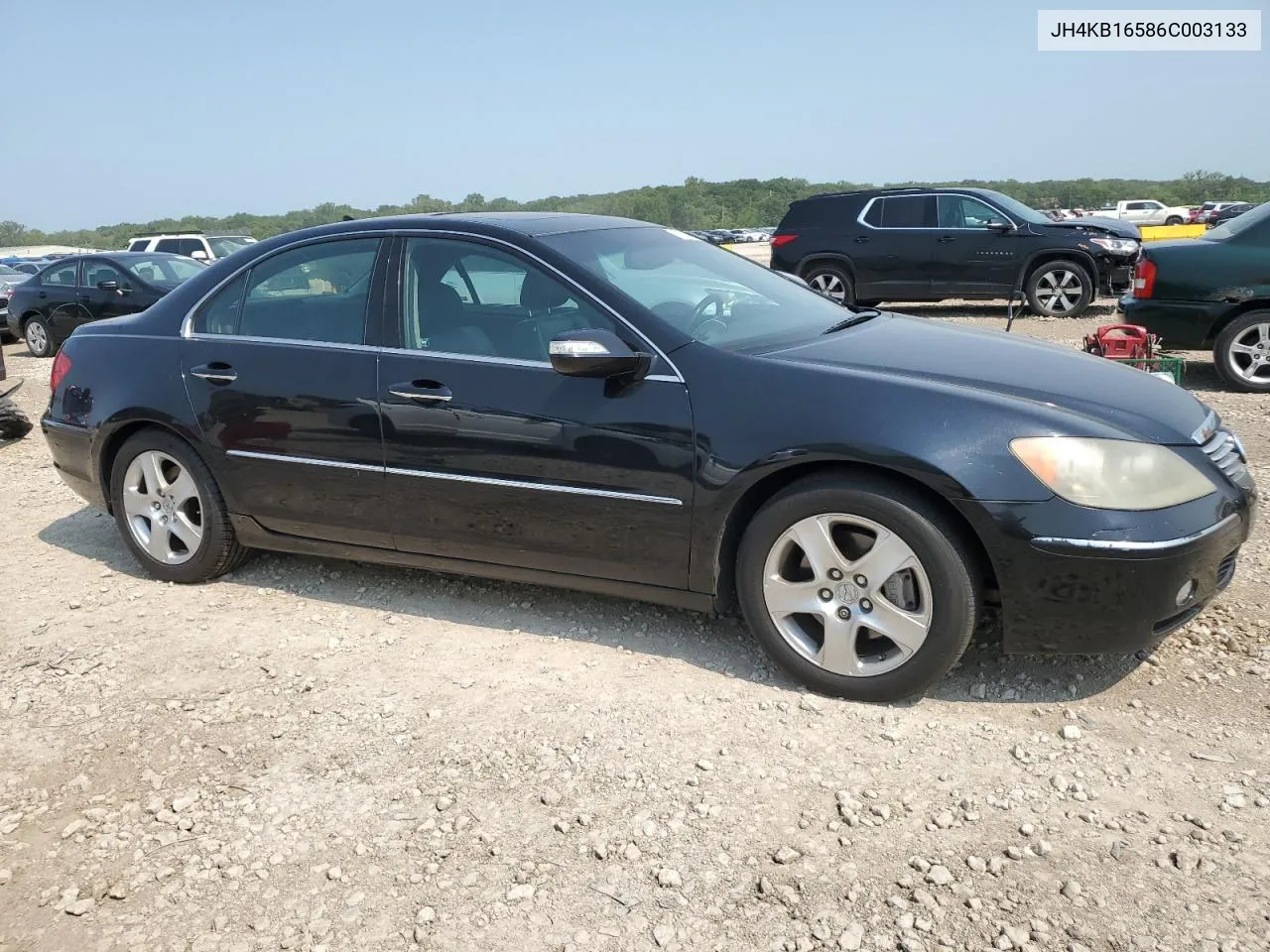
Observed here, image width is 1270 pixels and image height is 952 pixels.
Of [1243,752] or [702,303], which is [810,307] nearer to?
[702,303]

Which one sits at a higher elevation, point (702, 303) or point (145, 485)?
point (702, 303)

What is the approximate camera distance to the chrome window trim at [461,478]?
11.9ft

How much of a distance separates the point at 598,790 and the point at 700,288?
200 cm

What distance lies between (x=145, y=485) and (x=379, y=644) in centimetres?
→ 153

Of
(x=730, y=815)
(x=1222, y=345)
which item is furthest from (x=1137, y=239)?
(x=730, y=815)

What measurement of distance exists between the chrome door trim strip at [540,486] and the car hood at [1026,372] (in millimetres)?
638

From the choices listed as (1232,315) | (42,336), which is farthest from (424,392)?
(42,336)

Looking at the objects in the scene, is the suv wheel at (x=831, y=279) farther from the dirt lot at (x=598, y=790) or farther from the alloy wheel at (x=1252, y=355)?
the dirt lot at (x=598, y=790)

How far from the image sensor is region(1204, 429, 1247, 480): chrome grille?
3328mm

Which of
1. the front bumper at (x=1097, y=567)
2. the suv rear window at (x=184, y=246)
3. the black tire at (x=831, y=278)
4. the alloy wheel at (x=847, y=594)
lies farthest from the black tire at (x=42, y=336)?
the front bumper at (x=1097, y=567)

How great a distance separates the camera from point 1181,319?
8203 mm

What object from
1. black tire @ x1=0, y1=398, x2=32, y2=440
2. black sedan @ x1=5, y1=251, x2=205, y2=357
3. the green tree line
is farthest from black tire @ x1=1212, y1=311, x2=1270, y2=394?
the green tree line

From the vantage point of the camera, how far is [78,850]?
287 centimetres

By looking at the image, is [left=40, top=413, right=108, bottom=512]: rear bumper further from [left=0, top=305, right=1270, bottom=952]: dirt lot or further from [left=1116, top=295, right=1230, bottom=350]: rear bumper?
[left=1116, top=295, right=1230, bottom=350]: rear bumper
